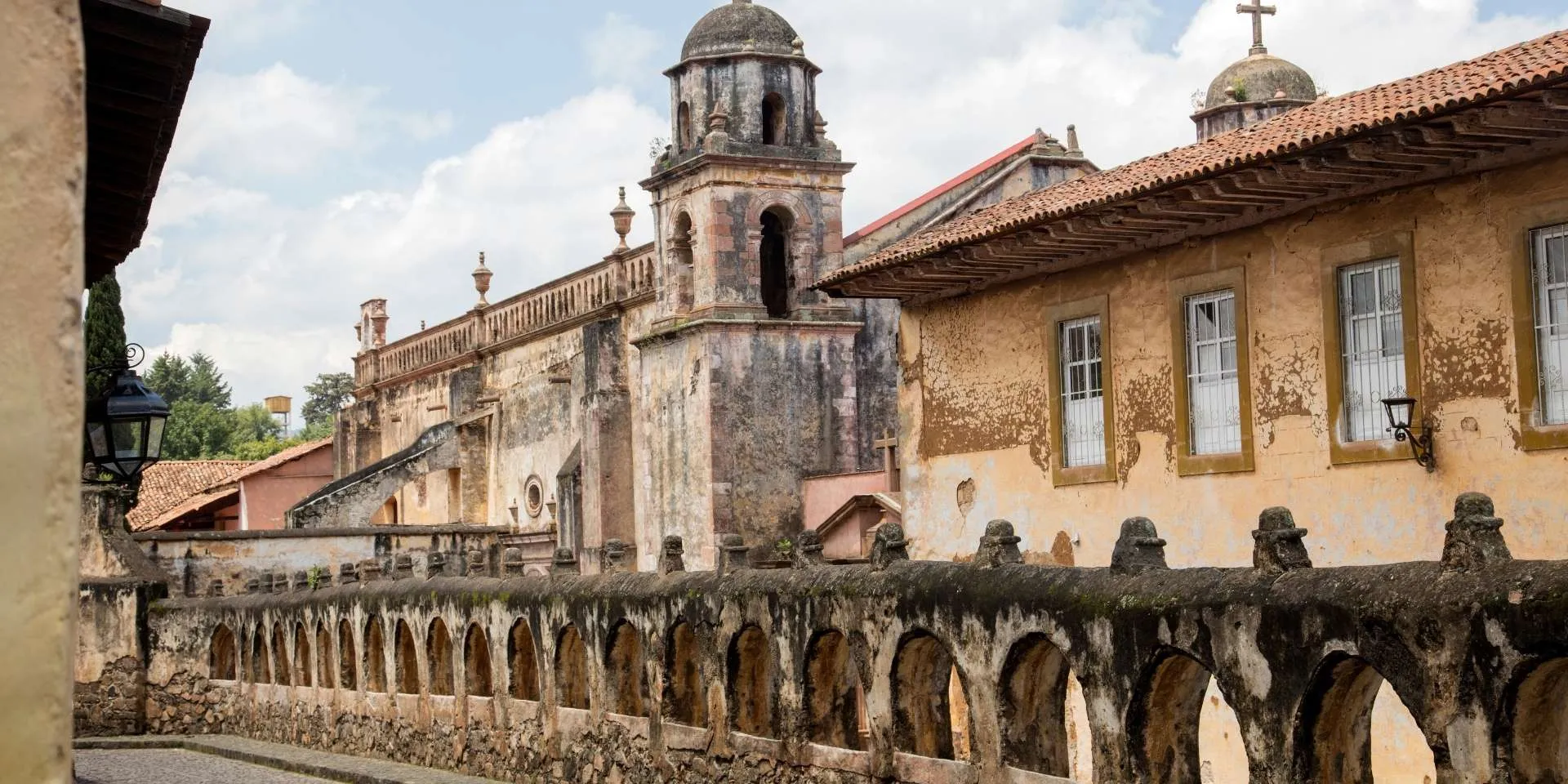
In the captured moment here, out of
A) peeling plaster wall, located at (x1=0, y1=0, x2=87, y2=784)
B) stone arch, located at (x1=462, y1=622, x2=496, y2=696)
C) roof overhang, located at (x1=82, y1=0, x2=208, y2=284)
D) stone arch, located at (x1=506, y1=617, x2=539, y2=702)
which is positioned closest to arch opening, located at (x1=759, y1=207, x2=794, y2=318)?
stone arch, located at (x1=462, y1=622, x2=496, y2=696)

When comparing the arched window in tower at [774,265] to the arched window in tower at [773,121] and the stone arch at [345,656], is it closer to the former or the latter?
the arched window in tower at [773,121]

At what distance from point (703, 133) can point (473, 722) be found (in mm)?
12955

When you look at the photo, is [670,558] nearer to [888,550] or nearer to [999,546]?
[888,550]

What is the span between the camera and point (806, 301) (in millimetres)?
29969

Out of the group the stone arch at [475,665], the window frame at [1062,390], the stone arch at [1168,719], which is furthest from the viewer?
the stone arch at [475,665]

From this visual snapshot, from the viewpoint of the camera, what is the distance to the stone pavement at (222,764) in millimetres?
19641

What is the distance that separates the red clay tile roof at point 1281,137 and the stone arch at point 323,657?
8022 mm

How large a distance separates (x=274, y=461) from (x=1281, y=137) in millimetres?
37328

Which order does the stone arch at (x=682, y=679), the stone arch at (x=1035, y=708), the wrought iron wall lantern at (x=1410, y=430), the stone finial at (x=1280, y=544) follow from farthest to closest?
1. the stone arch at (x=682, y=679)
2. the wrought iron wall lantern at (x=1410, y=430)
3. the stone arch at (x=1035, y=708)
4. the stone finial at (x=1280, y=544)

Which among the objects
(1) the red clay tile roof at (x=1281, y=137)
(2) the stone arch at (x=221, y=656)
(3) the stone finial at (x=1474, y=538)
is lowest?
(2) the stone arch at (x=221, y=656)

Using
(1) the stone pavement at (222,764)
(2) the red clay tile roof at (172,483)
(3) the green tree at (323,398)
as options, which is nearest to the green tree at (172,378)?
(3) the green tree at (323,398)

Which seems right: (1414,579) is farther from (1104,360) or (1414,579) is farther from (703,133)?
(703,133)

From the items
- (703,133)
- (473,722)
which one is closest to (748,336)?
(703,133)

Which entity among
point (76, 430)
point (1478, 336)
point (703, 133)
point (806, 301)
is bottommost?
point (76, 430)
